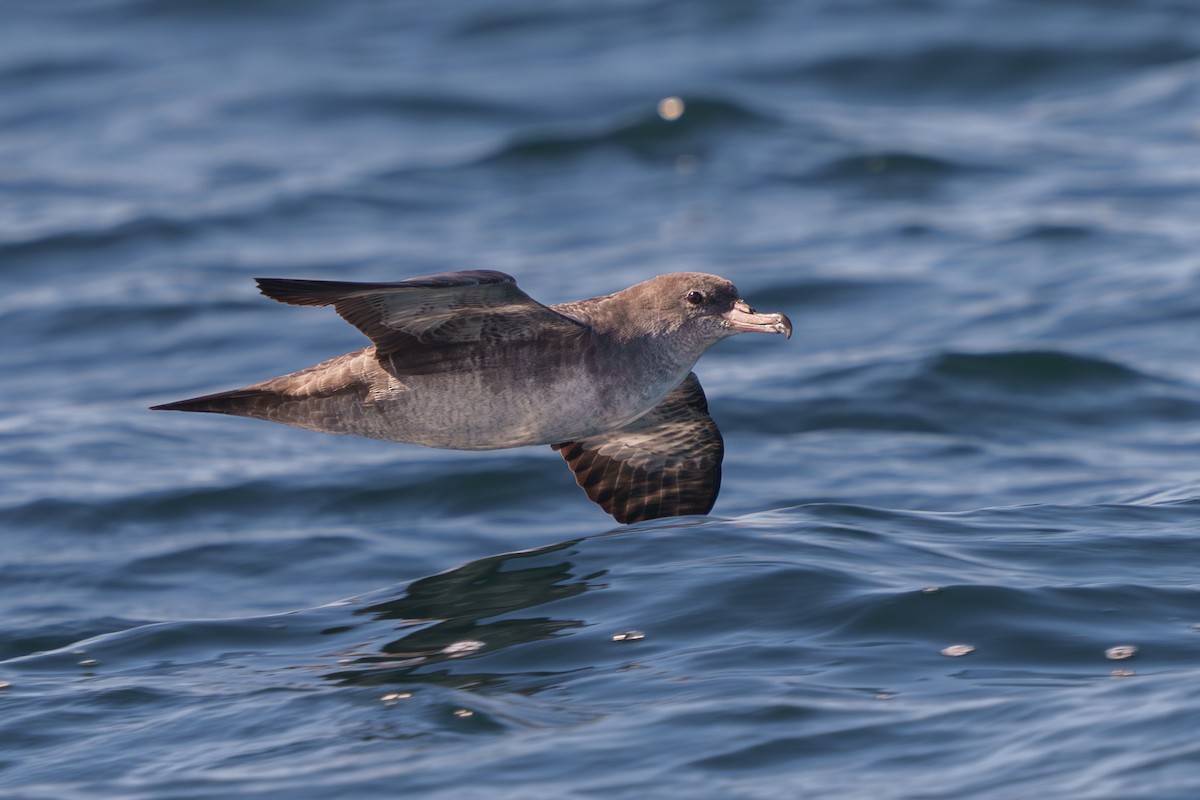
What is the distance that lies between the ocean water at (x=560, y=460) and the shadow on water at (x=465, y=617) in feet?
0.11

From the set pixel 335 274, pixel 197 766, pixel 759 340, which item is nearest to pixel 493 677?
pixel 197 766

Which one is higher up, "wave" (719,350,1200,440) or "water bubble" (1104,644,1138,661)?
"wave" (719,350,1200,440)

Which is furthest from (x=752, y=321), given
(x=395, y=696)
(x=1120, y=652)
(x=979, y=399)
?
(x=979, y=399)

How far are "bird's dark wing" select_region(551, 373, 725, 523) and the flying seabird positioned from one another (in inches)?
29.5

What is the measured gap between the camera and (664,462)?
8.43 m

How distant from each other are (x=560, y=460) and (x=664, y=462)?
2.77 m

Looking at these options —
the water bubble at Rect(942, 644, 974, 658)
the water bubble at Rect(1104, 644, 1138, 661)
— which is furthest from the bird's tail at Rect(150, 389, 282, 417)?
the water bubble at Rect(1104, 644, 1138, 661)

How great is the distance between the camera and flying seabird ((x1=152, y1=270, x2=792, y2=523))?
7102 mm

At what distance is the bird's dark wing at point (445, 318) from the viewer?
21.7ft

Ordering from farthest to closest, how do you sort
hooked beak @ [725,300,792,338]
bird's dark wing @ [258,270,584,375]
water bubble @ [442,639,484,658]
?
hooked beak @ [725,300,792,338] → water bubble @ [442,639,484,658] → bird's dark wing @ [258,270,584,375]

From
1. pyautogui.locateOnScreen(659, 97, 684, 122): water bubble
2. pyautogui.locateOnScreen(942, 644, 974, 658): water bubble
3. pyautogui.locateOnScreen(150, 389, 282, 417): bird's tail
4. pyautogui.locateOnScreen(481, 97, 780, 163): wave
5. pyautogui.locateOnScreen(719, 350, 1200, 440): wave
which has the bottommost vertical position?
pyautogui.locateOnScreen(942, 644, 974, 658): water bubble

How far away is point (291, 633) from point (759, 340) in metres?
7.33

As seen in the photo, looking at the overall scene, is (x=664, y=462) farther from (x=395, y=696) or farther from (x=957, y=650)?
(x=395, y=696)

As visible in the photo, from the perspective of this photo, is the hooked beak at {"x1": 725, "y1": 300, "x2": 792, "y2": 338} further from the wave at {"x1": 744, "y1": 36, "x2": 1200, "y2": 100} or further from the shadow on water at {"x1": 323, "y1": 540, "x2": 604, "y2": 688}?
the wave at {"x1": 744, "y1": 36, "x2": 1200, "y2": 100}
